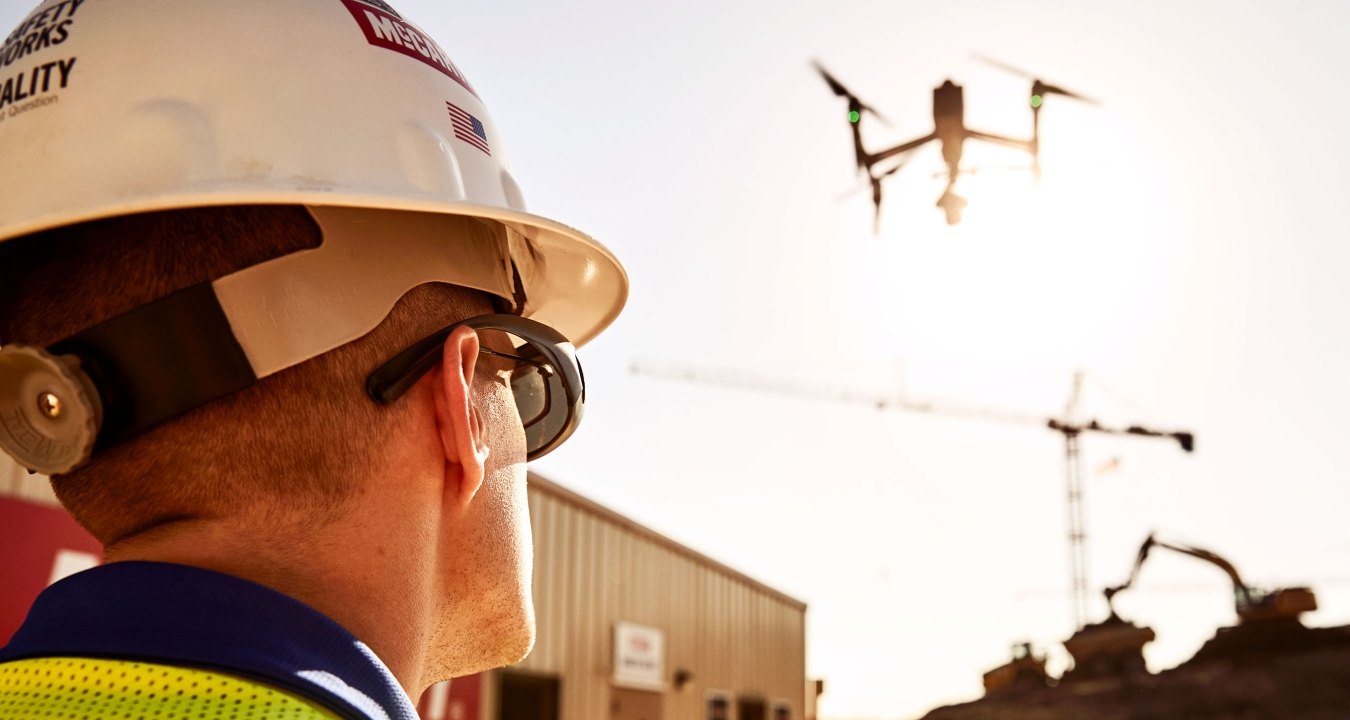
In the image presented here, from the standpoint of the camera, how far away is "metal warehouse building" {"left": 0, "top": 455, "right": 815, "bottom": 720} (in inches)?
588

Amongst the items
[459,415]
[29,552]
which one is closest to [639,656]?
[29,552]

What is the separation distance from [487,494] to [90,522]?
52 cm

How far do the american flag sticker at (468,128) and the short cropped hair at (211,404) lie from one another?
1.21 ft

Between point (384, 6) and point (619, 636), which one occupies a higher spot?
point (619, 636)

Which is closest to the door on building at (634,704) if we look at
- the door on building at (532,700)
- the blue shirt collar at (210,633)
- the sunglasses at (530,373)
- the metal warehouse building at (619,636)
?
the metal warehouse building at (619,636)

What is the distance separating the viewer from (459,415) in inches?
60.2

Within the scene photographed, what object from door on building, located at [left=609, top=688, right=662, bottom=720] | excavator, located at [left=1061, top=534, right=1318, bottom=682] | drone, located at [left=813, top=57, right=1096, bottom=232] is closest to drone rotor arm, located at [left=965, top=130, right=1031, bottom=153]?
drone, located at [left=813, top=57, right=1096, bottom=232]

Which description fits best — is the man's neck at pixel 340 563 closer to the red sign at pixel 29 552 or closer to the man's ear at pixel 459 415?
the man's ear at pixel 459 415

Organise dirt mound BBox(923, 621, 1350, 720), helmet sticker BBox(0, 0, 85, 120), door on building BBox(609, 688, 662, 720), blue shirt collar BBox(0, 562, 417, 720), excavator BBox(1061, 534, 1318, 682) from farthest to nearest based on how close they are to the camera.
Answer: door on building BBox(609, 688, 662, 720) → excavator BBox(1061, 534, 1318, 682) → dirt mound BBox(923, 621, 1350, 720) → helmet sticker BBox(0, 0, 85, 120) → blue shirt collar BBox(0, 562, 417, 720)

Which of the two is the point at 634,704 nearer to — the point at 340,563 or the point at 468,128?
the point at 468,128

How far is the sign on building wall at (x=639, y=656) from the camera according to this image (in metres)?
16.9

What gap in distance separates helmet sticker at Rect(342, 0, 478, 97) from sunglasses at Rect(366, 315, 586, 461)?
49 centimetres

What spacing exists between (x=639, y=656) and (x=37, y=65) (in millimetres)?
16796

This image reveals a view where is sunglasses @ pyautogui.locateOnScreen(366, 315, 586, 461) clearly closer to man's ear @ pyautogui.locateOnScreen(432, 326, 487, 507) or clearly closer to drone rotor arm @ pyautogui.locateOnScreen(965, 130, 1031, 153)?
man's ear @ pyautogui.locateOnScreen(432, 326, 487, 507)
